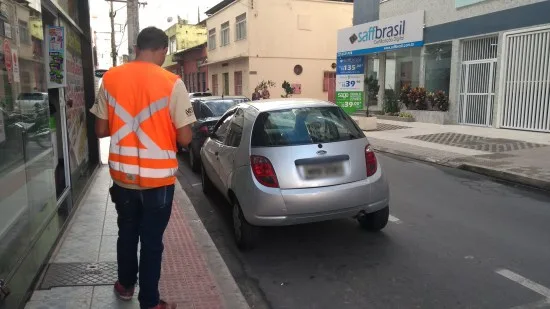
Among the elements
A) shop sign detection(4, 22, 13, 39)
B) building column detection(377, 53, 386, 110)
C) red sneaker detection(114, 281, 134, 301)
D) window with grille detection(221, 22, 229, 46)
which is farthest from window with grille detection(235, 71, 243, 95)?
red sneaker detection(114, 281, 134, 301)

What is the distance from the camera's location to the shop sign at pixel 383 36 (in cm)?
1800

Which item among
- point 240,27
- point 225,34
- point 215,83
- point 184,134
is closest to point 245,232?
point 184,134

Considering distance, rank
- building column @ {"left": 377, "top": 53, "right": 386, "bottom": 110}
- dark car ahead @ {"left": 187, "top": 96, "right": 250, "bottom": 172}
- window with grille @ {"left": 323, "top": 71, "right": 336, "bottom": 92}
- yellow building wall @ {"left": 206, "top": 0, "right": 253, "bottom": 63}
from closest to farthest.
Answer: dark car ahead @ {"left": 187, "top": 96, "right": 250, "bottom": 172}
building column @ {"left": 377, "top": 53, "right": 386, "bottom": 110}
yellow building wall @ {"left": 206, "top": 0, "right": 253, "bottom": 63}
window with grille @ {"left": 323, "top": 71, "right": 336, "bottom": 92}

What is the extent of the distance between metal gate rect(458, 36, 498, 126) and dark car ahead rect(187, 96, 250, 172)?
9132 mm

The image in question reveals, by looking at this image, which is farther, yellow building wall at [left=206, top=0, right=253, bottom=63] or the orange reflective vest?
yellow building wall at [left=206, top=0, right=253, bottom=63]

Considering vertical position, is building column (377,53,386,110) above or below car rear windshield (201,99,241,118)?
above

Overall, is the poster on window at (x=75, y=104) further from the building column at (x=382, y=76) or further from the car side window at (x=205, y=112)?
the building column at (x=382, y=76)

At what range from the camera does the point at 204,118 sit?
984 centimetres

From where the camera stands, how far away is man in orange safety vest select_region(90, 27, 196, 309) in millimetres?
2947

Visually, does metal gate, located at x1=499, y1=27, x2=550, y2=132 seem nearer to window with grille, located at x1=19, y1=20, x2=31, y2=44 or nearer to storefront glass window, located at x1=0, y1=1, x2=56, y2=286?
storefront glass window, located at x1=0, y1=1, x2=56, y2=286

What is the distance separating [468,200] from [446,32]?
11427 millimetres

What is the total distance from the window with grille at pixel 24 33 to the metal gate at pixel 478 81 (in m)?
14.3

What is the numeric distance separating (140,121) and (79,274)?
5.50ft

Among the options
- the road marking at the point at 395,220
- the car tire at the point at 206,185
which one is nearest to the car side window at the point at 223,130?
the car tire at the point at 206,185
